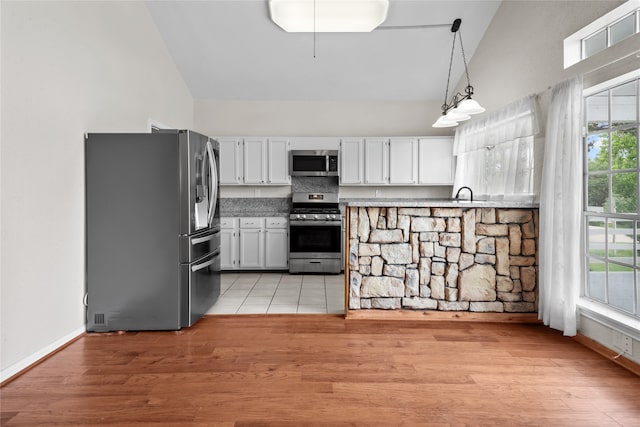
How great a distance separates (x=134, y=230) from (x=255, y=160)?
271 cm

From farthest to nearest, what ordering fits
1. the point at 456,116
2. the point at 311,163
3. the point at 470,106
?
the point at 311,163, the point at 456,116, the point at 470,106

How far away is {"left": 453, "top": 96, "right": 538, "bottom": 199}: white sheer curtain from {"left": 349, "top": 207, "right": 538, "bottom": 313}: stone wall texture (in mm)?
563

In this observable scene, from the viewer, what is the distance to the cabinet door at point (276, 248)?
17.4ft

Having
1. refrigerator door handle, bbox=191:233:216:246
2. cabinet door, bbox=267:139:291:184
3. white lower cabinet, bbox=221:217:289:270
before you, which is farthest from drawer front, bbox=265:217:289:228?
refrigerator door handle, bbox=191:233:216:246

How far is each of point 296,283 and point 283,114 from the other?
2.74 m

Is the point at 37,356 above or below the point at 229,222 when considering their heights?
below

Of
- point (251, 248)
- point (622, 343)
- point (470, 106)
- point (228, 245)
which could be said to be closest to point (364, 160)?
point (251, 248)

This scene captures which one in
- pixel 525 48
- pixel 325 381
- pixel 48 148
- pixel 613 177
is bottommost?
pixel 325 381

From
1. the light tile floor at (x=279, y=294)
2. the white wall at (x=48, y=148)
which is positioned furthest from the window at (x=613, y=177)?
the white wall at (x=48, y=148)

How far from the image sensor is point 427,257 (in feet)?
10.7

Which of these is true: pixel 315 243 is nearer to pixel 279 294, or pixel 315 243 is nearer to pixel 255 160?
pixel 279 294

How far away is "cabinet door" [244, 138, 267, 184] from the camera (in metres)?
5.42

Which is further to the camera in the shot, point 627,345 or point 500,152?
point 500,152

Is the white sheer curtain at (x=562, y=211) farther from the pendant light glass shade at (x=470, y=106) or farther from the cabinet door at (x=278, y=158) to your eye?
the cabinet door at (x=278, y=158)
